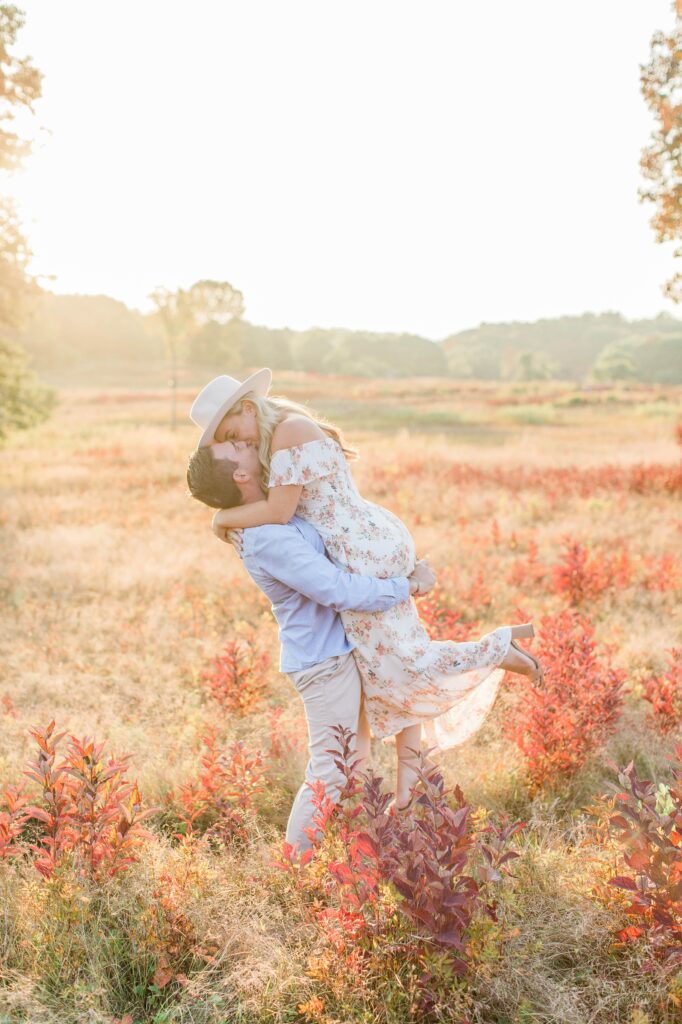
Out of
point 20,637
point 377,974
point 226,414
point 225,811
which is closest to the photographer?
point 377,974

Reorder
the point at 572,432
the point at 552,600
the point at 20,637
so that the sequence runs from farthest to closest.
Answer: the point at 572,432
the point at 552,600
the point at 20,637

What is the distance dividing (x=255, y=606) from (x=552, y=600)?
271 centimetres

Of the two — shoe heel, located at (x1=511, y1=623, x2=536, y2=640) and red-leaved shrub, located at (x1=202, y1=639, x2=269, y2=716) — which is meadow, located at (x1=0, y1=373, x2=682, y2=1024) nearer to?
red-leaved shrub, located at (x1=202, y1=639, x2=269, y2=716)

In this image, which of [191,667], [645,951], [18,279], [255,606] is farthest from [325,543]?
[18,279]

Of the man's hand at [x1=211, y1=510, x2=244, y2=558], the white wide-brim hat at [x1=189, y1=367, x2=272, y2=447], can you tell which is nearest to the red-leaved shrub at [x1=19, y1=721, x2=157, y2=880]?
the man's hand at [x1=211, y1=510, x2=244, y2=558]

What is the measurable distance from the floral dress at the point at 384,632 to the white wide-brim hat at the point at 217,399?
0.89 feet

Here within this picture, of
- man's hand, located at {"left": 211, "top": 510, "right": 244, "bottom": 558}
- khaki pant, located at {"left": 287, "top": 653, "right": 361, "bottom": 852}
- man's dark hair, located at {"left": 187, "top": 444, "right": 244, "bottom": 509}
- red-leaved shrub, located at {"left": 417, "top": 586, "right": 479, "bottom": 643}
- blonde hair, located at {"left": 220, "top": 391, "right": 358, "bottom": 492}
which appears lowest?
red-leaved shrub, located at {"left": 417, "top": 586, "right": 479, "bottom": 643}

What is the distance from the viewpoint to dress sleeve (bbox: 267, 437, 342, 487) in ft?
9.25

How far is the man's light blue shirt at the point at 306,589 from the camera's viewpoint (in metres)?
2.86

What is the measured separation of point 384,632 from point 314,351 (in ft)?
269

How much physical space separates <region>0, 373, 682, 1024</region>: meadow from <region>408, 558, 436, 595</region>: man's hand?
0.77 meters

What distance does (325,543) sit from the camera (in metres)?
3.06

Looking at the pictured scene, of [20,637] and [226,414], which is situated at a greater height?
[226,414]

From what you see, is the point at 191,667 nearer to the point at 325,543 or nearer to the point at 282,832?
the point at 282,832
